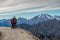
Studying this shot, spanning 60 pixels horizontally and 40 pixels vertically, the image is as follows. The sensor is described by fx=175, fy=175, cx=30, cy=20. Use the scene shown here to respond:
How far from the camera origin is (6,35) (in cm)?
1931

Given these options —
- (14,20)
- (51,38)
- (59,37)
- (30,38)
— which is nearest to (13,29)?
(14,20)

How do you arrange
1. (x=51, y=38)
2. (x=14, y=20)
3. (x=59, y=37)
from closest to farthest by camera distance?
(x=14, y=20) → (x=51, y=38) → (x=59, y=37)

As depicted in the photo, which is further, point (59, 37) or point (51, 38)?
point (59, 37)

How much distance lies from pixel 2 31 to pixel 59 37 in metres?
85.8

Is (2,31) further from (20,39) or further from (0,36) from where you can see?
(20,39)

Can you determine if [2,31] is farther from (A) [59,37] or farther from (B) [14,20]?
(A) [59,37]

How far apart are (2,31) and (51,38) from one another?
68012 mm

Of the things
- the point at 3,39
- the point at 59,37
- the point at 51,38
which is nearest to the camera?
the point at 3,39

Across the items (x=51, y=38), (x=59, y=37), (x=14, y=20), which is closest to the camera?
(x=14, y=20)

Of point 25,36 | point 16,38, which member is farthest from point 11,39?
point 25,36

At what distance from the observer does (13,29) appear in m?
20.9

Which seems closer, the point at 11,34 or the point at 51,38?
the point at 11,34

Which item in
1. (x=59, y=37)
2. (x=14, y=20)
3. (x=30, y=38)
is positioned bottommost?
(x=59, y=37)

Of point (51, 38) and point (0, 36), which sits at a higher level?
point (0, 36)
